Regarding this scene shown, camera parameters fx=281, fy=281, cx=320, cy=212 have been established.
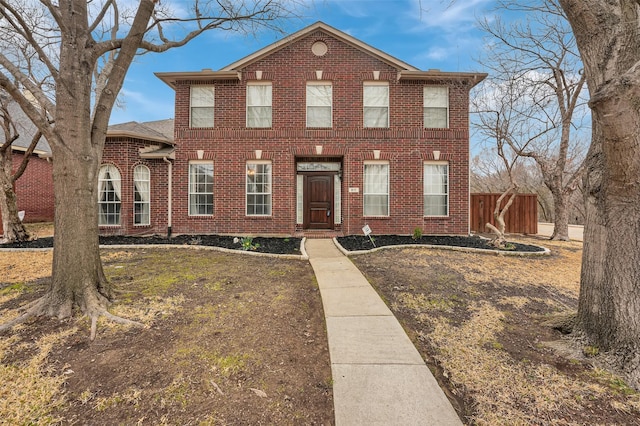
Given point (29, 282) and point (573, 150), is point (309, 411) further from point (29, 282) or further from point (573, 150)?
point (573, 150)

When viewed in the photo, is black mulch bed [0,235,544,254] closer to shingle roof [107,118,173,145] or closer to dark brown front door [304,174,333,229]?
dark brown front door [304,174,333,229]

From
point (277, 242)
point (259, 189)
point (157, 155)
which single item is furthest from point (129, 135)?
point (277, 242)

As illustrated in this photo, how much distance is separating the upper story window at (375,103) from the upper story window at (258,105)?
3632 mm

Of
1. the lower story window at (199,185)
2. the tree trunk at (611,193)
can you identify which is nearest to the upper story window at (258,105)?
the lower story window at (199,185)

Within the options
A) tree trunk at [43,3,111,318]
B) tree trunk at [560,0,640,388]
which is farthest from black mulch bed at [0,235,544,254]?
tree trunk at [560,0,640,388]

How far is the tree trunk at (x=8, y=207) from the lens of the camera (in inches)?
349

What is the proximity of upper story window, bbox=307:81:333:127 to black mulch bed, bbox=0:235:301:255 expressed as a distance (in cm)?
450

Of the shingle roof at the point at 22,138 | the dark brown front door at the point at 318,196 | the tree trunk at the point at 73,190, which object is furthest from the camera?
the shingle roof at the point at 22,138

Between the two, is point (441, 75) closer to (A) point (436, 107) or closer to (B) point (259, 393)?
(A) point (436, 107)

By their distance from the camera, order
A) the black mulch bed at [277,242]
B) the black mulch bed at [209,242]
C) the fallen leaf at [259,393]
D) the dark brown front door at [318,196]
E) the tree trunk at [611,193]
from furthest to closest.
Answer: the dark brown front door at [318,196]
the black mulch bed at [277,242]
the black mulch bed at [209,242]
the tree trunk at [611,193]
the fallen leaf at [259,393]

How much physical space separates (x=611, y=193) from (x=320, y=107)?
915 cm

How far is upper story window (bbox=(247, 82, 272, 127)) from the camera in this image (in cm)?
1059

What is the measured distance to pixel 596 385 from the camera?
7.76 ft

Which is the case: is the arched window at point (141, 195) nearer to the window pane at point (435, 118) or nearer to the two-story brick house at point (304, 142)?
the two-story brick house at point (304, 142)
